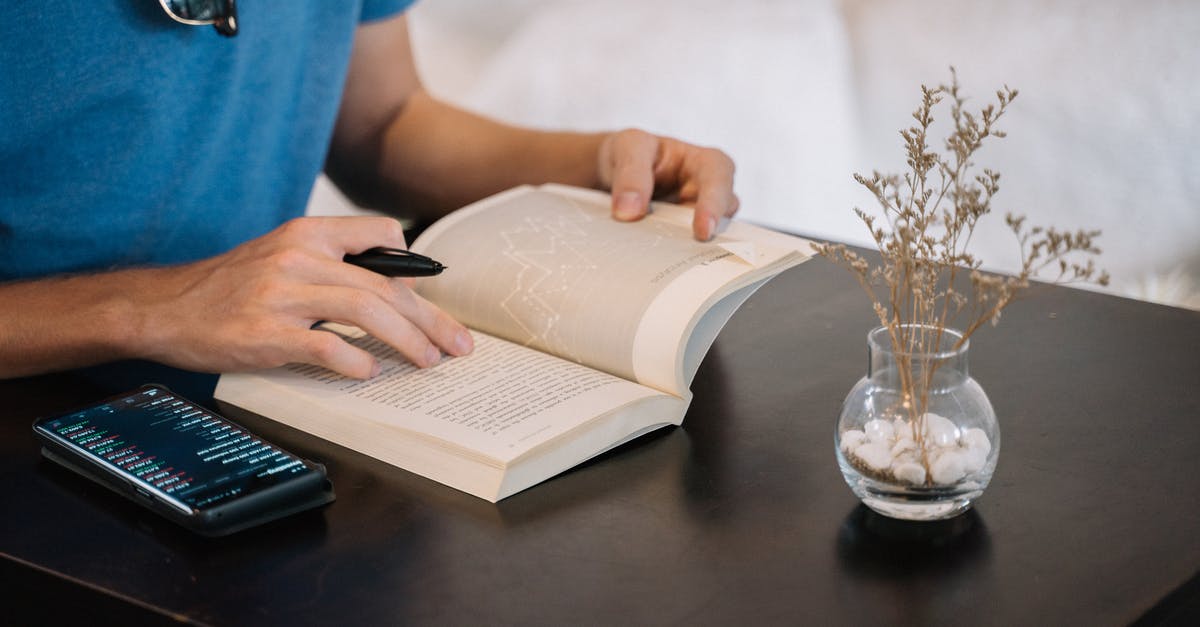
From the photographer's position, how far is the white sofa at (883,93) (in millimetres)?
1300

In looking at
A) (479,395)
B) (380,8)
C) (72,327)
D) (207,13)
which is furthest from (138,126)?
(479,395)

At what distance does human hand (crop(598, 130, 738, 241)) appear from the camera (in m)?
0.93

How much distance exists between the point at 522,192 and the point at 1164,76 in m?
0.74

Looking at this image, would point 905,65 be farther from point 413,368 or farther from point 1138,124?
point 413,368

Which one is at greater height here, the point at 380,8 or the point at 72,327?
the point at 380,8

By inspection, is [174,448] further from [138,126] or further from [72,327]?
[138,126]

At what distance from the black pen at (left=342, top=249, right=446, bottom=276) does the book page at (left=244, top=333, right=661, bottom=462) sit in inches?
2.1

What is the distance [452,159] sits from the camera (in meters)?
1.29

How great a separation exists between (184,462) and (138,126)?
1.58 ft

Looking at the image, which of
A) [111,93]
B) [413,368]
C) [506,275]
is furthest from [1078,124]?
[111,93]

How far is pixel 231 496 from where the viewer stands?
0.60 m

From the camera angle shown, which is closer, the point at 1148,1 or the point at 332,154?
the point at 1148,1

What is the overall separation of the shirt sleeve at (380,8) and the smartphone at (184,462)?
0.71 metres

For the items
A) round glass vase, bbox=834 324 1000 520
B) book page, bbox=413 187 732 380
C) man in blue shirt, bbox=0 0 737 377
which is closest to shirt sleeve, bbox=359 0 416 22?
man in blue shirt, bbox=0 0 737 377
